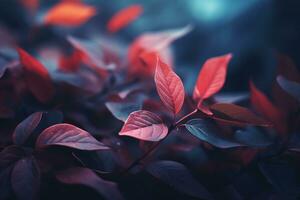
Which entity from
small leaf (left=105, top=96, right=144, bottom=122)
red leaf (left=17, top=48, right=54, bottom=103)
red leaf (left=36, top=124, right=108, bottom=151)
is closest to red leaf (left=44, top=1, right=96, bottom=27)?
red leaf (left=17, top=48, right=54, bottom=103)

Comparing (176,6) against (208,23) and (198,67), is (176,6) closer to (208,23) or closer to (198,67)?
(208,23)

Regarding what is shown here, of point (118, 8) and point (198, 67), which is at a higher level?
point (118, 8)

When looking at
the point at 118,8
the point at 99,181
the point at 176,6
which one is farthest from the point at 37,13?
the point at 99,181

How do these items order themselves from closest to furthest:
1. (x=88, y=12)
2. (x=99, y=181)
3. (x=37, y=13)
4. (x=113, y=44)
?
(x=99, y=181)
(x=88, y=12)
(x=113, y=44)
(x=37, y=13)

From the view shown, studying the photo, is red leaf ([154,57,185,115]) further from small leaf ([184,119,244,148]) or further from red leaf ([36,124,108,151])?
red leaf ([36,124,108,151])

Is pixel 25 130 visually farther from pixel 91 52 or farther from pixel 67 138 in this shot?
pixel 91 52

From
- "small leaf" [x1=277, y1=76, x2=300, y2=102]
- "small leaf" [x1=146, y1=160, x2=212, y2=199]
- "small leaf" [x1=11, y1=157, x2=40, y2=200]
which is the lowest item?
"small leaf" [x1=146, y1=160, x2=212, y2=199]
